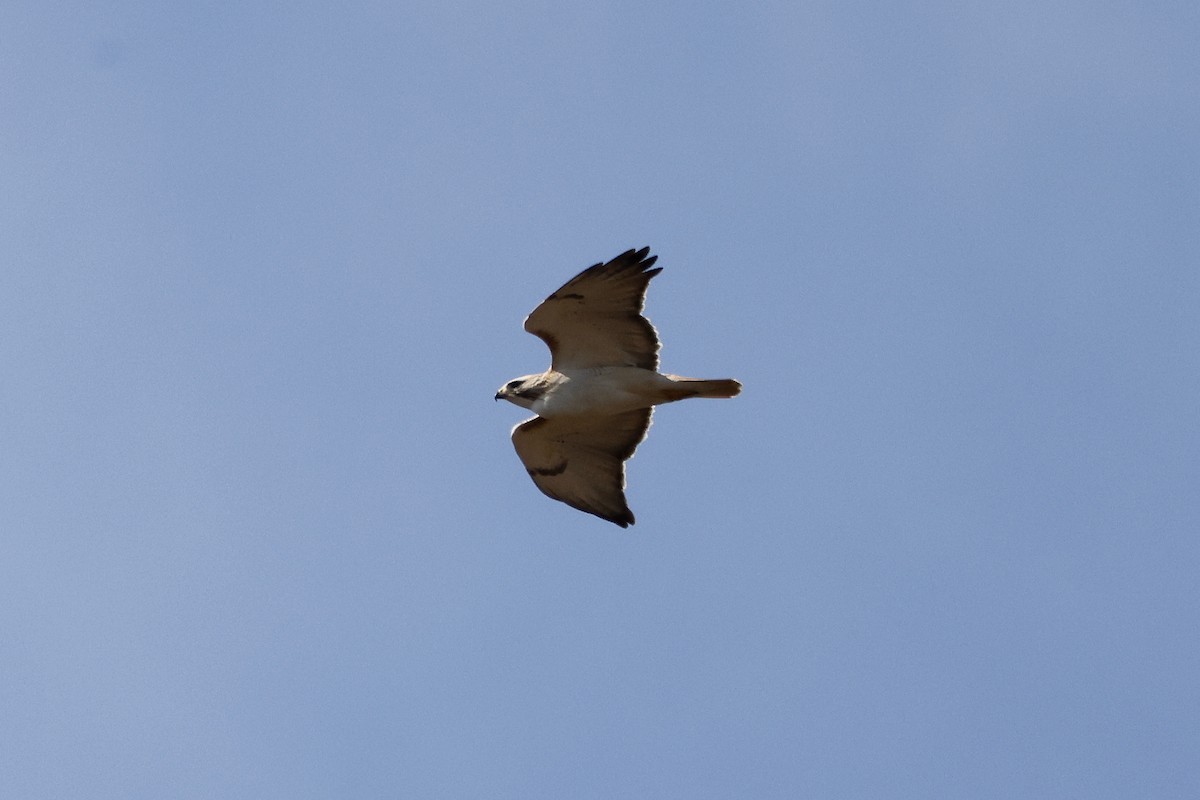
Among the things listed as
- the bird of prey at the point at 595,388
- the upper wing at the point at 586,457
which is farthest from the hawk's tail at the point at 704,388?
the upper wing at the point at 586,457

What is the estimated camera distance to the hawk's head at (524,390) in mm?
21047

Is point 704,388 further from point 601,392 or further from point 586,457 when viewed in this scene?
point 586,457

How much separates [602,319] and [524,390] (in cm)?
138

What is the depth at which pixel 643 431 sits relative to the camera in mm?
21531

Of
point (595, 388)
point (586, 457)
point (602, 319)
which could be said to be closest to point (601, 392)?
point (595, 388)

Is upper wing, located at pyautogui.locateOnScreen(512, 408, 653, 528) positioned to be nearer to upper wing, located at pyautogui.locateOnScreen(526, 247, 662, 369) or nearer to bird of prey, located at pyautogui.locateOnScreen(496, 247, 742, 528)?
bird of prey, located at pyautogui.locateOnScreen(496, 247, 742, 528)

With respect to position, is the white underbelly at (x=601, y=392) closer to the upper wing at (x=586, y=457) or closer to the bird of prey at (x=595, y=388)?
the bird of prey at (x=595, y=388)

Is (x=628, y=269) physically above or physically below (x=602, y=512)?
above

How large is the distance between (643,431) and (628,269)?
7.50 feet

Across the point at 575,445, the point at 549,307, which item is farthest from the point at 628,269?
the point at 575,445

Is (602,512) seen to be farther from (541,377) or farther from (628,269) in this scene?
(628,269)

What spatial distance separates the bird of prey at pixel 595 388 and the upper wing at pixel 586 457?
1 centimetres

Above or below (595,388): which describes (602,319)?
above

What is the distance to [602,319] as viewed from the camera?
20.6 metres
